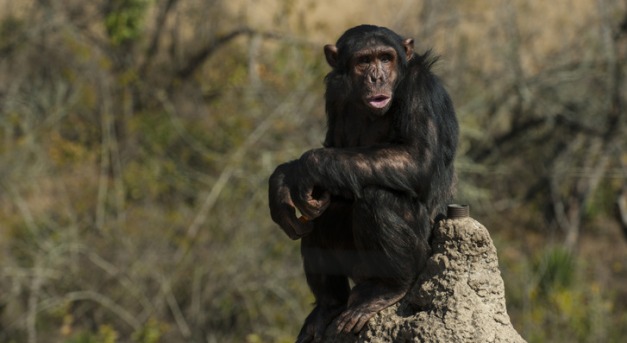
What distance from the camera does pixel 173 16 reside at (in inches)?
609

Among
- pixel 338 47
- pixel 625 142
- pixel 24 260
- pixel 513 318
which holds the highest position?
pixel 338 47

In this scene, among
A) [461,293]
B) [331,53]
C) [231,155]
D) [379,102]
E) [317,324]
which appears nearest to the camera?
[461,293]

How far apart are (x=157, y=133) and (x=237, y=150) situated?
5.44ft

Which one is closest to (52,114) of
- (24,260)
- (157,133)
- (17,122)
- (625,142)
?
(17,122)

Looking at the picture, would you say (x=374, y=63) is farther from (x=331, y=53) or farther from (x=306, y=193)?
(x=306, y=193)

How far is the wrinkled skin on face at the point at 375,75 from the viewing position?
5.13 m

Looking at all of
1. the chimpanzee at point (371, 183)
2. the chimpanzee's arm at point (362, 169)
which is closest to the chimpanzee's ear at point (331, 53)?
the chimpanzee at point (371, 183)

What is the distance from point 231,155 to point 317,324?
7.21 metres

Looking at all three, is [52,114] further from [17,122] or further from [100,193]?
[100,193]

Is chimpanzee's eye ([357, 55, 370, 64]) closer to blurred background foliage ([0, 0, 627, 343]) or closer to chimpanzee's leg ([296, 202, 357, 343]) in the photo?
chimpanzee's leg ([296, 202, 357, 343])

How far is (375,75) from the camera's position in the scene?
5191 mm

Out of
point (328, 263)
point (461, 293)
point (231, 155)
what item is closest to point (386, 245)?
point (461, 293)

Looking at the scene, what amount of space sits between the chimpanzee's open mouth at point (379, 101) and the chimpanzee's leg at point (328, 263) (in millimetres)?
524

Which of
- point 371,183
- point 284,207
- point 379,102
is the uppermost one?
point 379,102
